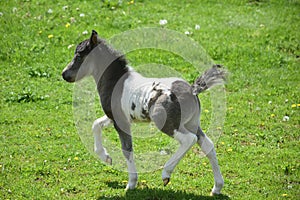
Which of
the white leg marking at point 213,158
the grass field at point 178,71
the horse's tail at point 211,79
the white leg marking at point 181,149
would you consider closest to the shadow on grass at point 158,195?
the grass field at point 178,71

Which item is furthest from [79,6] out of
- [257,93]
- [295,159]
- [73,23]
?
[295,159]

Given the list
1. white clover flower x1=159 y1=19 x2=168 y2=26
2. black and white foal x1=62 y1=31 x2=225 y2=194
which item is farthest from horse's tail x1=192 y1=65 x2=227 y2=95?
white clover flower x1=159 y1=19 x2=168 y2=26

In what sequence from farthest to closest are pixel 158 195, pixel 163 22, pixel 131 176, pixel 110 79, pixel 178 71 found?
pixel 163 22
pixel 178 71
pixel 110 79
pixel 131 176
pixel 158 195

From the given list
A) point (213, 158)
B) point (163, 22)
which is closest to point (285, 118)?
point (213, 158)

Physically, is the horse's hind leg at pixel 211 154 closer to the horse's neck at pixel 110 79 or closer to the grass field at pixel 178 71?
the grass field at pixel 178 71

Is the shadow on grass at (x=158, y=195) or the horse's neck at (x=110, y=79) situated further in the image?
the horse's neck at (x=110, y=79)

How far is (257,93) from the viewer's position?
1066cm

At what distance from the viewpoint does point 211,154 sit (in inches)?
277

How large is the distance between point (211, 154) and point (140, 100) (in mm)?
1150

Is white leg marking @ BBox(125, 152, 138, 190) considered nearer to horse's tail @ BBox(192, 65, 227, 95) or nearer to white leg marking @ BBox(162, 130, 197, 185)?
white leg marking @ BBox(162, 130, 197, 185)

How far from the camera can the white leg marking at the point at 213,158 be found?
23.1 feet

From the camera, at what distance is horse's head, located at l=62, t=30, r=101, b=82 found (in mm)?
7359

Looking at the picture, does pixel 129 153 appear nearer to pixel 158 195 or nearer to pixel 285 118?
pixel 158 195

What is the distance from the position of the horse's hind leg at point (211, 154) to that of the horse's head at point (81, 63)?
Answer: 5.89ft
